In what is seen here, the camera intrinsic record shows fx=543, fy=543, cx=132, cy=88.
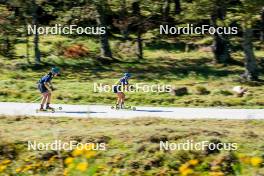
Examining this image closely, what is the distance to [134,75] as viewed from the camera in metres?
32.7

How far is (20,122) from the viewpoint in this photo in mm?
20484

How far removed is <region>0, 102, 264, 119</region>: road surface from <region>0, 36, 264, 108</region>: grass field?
1.41m

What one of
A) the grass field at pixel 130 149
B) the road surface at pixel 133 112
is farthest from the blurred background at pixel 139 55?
the grass field at pixel 130 149

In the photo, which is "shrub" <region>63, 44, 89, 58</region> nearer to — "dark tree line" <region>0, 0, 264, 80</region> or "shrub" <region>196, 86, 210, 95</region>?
"dark tree line" <region>0, 0, 264, 80</region>

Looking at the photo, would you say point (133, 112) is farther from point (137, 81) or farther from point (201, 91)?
point (137, 81)

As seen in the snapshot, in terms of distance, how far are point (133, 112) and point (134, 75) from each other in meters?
9.93

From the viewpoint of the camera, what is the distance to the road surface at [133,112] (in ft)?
72.8

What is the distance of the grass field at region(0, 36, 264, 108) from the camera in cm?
2577

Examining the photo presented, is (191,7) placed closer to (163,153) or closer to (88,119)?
(88,119)

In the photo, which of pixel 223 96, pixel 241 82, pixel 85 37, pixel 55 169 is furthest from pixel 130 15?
pixel 55 169

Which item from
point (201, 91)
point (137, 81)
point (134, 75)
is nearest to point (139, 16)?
point (134, 75)

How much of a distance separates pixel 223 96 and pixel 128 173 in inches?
489

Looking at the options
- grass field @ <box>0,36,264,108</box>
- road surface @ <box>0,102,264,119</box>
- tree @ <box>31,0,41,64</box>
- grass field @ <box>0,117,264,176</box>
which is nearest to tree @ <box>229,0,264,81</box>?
grass field @ <box>0,36,264,108</box>

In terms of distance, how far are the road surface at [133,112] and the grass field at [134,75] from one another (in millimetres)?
1411
